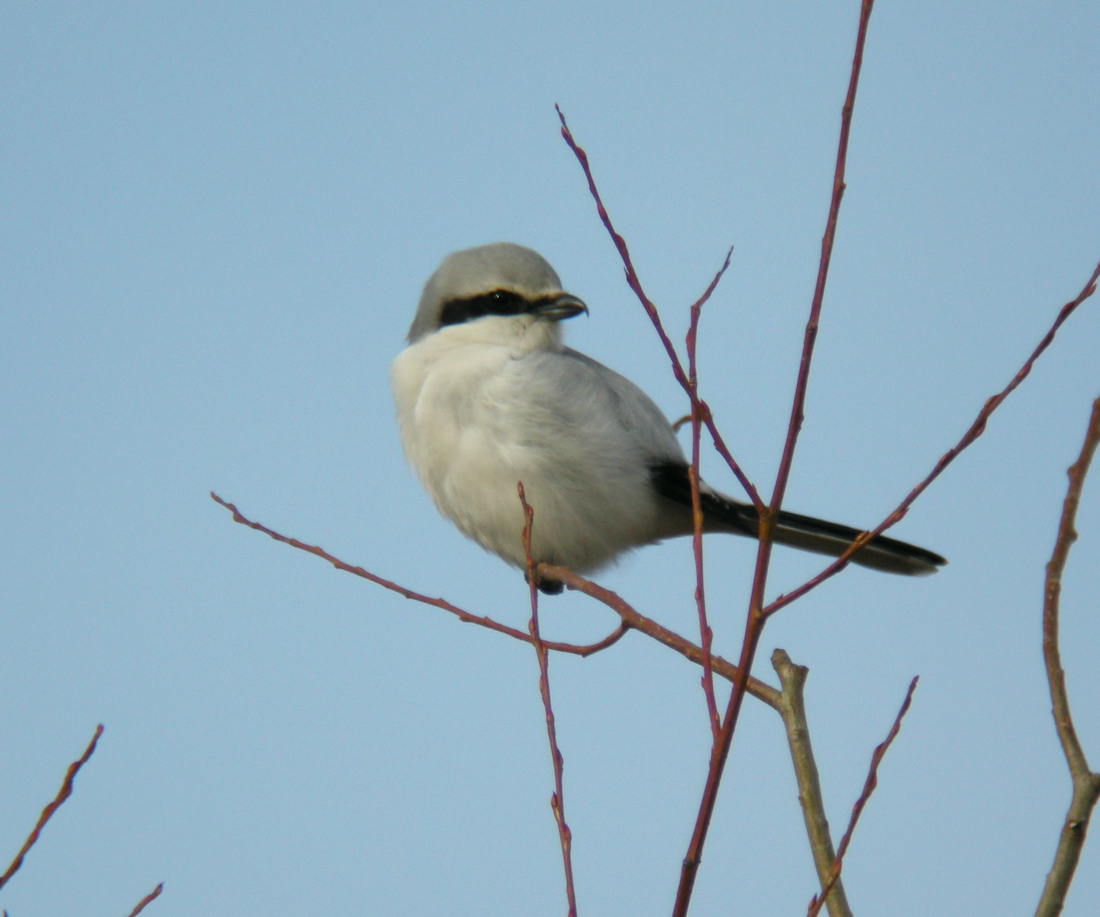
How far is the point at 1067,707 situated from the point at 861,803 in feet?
1.12

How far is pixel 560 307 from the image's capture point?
4438 millimetres

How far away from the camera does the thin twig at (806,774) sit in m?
1.76

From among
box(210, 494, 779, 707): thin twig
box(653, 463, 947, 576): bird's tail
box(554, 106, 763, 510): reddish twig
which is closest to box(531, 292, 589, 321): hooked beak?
box(653, 463, 947, 576): bird's tail

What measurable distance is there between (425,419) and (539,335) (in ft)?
2.10

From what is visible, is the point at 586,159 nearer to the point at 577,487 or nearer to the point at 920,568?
the point at 577,487

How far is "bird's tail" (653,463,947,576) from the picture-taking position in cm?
422

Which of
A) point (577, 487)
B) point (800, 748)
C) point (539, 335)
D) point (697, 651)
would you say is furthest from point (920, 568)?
point (800, 748)

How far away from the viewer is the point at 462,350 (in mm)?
4297

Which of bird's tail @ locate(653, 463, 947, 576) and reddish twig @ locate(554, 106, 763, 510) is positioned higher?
bird's tail @ locate(653, 463, 947, 576)

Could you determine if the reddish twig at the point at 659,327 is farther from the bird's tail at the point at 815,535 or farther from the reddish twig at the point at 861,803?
the bird's tail at the point at 815,535

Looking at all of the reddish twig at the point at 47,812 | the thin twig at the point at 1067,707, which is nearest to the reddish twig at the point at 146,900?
the reddish twig at the point at 47,812

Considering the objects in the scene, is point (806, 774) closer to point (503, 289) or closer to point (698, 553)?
point (698, 553)

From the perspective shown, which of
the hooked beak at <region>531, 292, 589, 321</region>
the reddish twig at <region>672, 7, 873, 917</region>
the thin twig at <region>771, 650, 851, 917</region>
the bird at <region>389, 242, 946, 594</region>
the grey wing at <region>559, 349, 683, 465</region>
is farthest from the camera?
the hooked beak at <region>531, 292, 589, 321</region>

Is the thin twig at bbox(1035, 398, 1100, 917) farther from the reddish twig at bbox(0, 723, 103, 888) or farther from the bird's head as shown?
the bird's head
